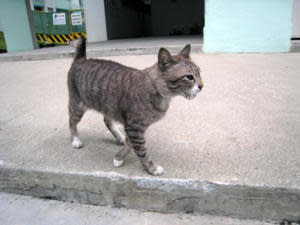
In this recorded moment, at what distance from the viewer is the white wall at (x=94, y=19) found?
9.77 metres

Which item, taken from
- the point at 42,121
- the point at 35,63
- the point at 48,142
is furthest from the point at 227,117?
the point at 35,63

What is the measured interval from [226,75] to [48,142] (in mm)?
3533

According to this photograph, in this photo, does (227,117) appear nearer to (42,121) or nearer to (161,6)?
(42,121)

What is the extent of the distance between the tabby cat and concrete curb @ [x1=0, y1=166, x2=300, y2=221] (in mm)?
195

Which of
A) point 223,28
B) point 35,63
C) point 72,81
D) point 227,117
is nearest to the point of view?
point 72,81

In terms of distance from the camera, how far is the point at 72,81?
2549mm

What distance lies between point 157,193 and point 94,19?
9.60 metres

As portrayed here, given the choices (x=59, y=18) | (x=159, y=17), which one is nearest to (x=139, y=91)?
(x=59, y=18)

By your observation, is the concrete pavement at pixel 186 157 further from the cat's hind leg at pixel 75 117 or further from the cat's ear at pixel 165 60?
the cat's ear at pixel 165 60

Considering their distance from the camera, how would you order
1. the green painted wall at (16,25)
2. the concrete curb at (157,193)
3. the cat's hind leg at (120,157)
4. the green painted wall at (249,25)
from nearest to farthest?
1. the concrete curb at (157,193)
2. the cat's hind leg at (120,157)
3. the green painted wall at (249,25)
4. the green painted wall at (16,25)

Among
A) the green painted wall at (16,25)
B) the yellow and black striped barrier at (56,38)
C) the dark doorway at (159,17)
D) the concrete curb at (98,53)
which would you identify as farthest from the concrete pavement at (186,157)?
the yellow and black striped barrier at (56,38)

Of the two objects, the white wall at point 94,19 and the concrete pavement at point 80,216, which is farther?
the white wall at point 94,19

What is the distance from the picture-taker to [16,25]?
895 centimetres

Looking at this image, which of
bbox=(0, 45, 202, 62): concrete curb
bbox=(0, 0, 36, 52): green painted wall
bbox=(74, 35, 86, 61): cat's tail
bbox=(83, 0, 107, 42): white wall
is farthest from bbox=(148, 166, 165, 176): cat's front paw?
bbox=(83, 0, 107, 42): white wall
